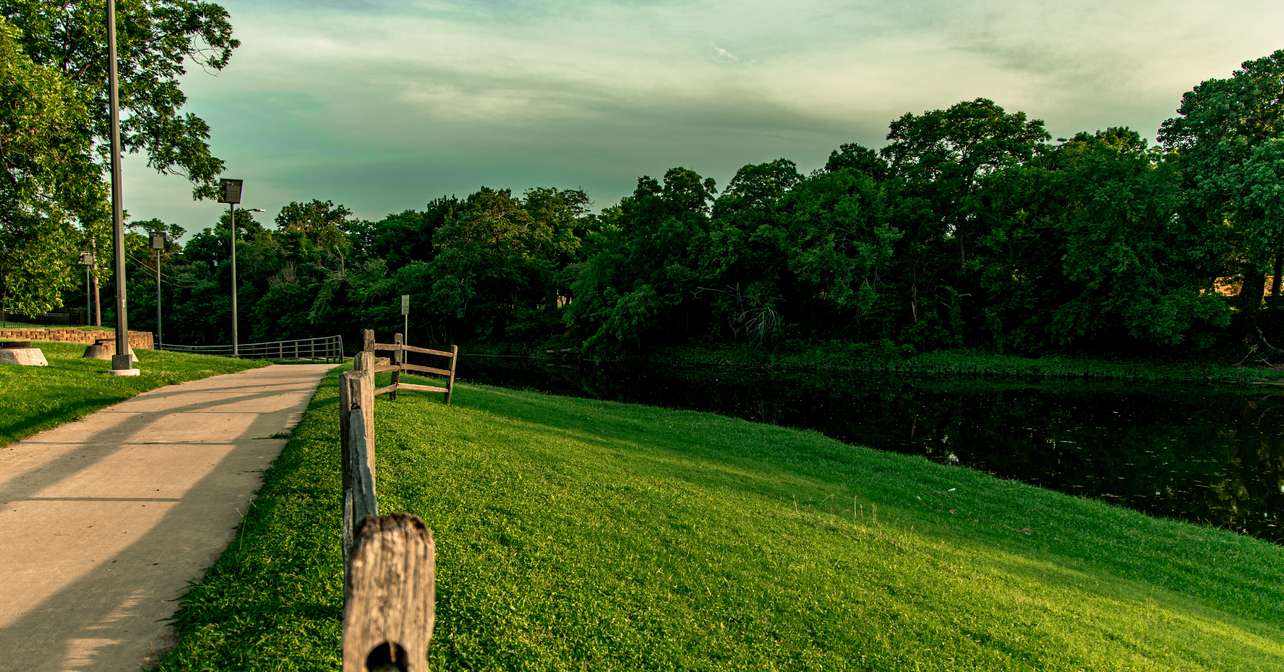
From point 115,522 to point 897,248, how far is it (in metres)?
48.3

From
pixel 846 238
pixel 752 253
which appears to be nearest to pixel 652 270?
pixel 752 253

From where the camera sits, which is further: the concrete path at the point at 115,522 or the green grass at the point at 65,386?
the green grass at the point at 65,386

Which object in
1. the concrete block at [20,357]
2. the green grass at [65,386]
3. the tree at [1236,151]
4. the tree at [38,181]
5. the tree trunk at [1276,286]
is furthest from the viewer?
the tree trunk at [1276,286]

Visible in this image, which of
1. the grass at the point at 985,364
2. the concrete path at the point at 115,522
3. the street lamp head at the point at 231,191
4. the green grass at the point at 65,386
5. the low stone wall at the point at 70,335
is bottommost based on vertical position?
the grass at the point at 985,364

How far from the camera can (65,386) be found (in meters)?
12.8

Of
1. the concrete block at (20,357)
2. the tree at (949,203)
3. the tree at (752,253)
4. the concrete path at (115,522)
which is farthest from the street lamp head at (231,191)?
the tree at (949,203)

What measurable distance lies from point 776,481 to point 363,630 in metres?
10.4

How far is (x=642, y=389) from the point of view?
34.1 metres

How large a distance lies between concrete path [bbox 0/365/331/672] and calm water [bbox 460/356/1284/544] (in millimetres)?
14905

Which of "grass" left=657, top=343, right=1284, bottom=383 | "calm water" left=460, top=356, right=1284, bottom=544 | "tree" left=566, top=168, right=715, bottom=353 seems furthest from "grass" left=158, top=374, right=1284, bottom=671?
"tree" left=566, top=168, right=715, bottom=353

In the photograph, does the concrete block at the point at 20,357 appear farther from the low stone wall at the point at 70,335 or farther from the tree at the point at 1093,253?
the tree at the point at 1093,253

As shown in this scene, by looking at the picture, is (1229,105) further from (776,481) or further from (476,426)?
(476,426)

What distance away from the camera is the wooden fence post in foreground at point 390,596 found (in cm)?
164

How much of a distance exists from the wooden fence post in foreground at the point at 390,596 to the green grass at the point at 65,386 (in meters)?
10.3
